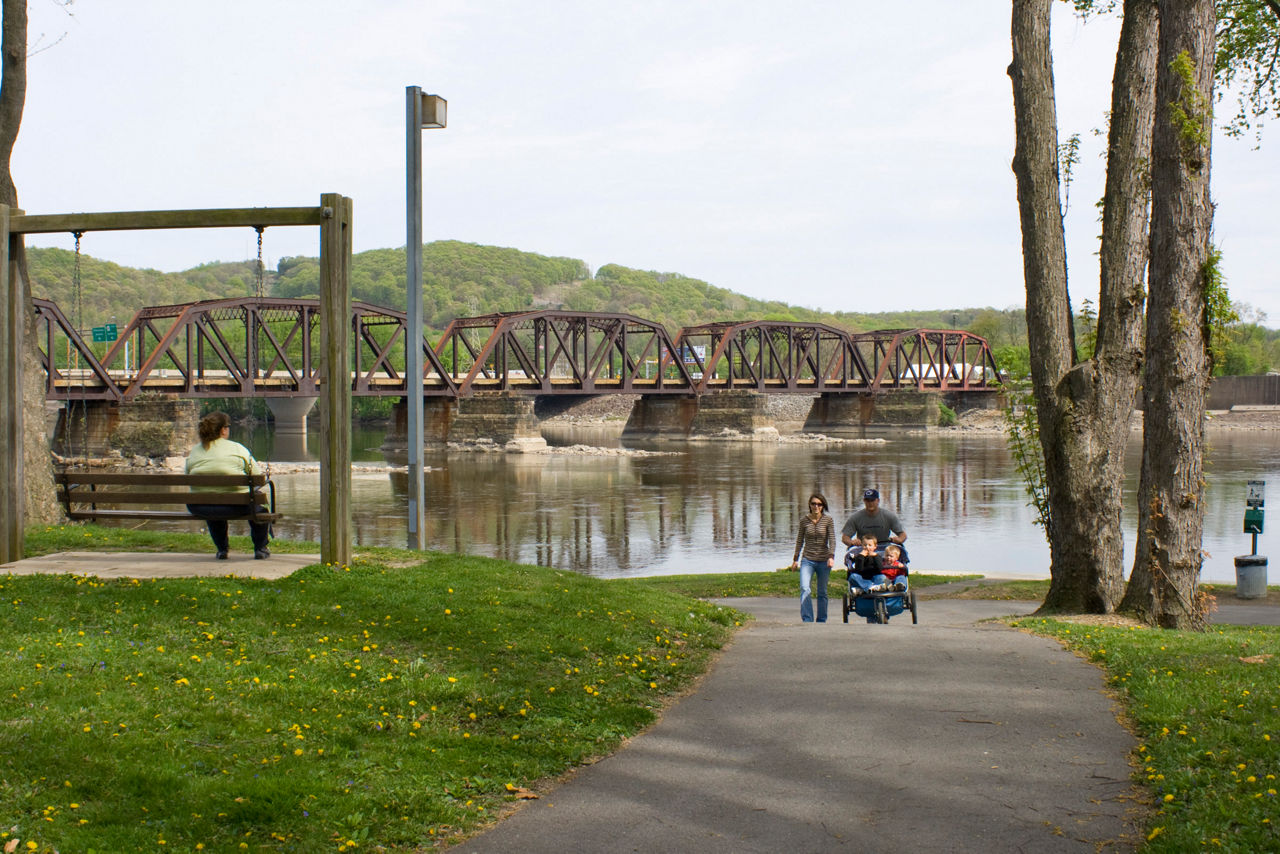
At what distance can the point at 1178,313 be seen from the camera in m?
12.3

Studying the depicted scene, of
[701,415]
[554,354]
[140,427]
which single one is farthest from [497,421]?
[701,415]

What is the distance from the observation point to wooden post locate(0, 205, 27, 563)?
1129cm

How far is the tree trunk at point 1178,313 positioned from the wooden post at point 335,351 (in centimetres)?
841

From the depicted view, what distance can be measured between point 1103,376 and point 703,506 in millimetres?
26360

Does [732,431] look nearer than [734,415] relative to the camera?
Yes

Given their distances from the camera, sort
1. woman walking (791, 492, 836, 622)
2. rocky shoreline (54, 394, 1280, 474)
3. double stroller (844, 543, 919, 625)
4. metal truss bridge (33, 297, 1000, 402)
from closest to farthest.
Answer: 1. double stroller (844, 543, 919, 625)
2. woman walking (791, 492, 836, 622)
3. rocky shoreline (54, 394, 1280, 474)
4. metal truss bridge (33, 297, 1000, 402)

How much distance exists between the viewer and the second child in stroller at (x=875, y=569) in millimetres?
12469

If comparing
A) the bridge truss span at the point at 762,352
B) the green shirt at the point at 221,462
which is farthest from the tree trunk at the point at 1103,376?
the bridge truss span at the point at 762,352

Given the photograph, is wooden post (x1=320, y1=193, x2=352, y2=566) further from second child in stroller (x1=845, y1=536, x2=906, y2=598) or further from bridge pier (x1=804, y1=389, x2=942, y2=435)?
bridge pier (x1=804, y1=389, x2=942, y2=435)

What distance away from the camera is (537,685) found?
26.1ft

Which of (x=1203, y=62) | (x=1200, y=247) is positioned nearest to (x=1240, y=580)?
(x=1200, y=247)

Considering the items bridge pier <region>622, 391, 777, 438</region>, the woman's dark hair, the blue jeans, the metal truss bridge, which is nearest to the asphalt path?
the blue jeans

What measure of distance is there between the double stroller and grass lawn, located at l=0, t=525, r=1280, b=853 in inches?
66.9

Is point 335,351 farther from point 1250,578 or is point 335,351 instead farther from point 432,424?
point 432,424
